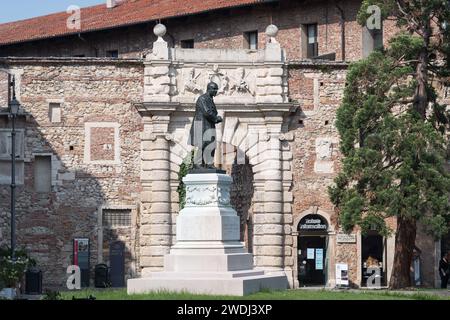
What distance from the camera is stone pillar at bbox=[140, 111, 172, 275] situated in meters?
45.3

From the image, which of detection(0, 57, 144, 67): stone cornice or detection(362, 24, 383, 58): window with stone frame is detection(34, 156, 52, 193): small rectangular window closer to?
detection(0, 57, 144, 67): stone cornice

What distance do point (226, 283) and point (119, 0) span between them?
37.5 meters

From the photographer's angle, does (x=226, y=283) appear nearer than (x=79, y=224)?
Yes

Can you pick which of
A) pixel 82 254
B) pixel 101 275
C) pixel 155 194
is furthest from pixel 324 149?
pixel 82 254

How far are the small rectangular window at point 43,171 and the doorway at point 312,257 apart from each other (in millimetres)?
9436

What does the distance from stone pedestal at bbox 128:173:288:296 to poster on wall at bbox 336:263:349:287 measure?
1509 centimetres

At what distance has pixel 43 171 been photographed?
1820 inches

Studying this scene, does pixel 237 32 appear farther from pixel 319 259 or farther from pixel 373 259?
pixel 373 259

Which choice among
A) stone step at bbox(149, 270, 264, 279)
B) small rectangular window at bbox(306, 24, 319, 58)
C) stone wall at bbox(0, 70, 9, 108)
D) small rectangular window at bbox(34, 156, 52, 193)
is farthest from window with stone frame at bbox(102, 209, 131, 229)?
stone step at bbox(149, 270, 264, 279)

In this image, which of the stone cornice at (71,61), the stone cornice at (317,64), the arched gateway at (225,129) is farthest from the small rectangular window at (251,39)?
the stone cornice at (71,61)

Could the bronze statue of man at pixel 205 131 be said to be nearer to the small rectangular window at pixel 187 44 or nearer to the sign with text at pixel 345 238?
the sign with text at pixel 345 238

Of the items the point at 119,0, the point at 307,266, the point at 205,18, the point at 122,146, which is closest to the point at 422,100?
the point at 307,266

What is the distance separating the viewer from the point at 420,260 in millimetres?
46594
